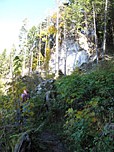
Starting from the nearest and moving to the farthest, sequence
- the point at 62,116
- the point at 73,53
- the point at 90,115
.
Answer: the point at 90,115
the point at 62,116
the point at 73,53

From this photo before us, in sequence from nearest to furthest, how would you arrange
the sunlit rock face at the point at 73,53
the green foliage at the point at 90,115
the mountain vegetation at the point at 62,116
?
the green foliage at the point at 90,115, the mountain vegetation at the point at 62,116, the sunlit rock face at the point at 73,53

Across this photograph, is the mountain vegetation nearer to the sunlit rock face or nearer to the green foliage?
the green foliage

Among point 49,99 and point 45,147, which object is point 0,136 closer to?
point 45,147

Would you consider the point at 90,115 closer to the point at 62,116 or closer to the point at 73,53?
the point at 62,116

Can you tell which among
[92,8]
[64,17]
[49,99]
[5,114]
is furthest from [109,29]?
[5,114]

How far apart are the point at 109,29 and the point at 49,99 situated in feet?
87.3

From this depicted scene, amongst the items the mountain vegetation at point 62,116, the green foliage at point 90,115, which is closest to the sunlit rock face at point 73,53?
the mountain vegetation at point 62,116

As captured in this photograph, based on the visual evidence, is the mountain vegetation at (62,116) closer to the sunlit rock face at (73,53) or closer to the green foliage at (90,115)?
the green foliage at (90,115)

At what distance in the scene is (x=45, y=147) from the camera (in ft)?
20.9

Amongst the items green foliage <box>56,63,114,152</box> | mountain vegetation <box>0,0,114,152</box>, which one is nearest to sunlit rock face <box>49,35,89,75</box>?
mountain vegetation <box>0,0,114,152</box>

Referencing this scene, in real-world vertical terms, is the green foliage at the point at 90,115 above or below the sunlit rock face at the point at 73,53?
below

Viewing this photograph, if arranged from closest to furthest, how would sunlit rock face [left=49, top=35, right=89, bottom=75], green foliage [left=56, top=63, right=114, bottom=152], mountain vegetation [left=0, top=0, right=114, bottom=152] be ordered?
1. green foliage [left=56, top=63, right=114, bottom=152]
2. mountain vegetation [left=0, top=0, right=114, bottom=152]
3. sunlit rock face [left=49, top=35, right=89, bottom=75]

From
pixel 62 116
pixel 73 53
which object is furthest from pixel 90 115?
pixel 73 53

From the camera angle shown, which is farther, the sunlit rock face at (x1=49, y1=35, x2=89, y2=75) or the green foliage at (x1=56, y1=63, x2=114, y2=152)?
the sunlit rock face at (x1=49, y1=35, x2=89, y2=75)
